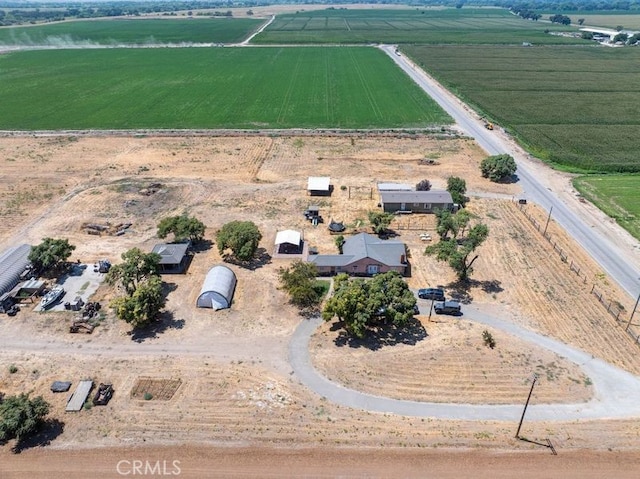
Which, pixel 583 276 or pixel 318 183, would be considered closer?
pixel 583 276

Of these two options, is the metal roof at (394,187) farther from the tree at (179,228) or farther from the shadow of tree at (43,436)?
the shadow of tree at (43,436)

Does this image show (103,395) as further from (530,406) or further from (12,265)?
(530,406)

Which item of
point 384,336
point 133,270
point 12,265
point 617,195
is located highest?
point 133,270

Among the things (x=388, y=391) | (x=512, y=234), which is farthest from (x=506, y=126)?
(x=388, y=391)

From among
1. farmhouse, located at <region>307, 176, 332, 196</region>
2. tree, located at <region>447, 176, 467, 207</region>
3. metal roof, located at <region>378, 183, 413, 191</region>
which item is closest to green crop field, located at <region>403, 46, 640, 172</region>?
tree, located at <region>447, 176, 467, 207</region>

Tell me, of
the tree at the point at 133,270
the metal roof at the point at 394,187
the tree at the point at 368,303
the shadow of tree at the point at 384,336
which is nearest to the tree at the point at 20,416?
the tree at the point at 133,270

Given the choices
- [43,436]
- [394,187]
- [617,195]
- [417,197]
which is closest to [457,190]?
[417,197]

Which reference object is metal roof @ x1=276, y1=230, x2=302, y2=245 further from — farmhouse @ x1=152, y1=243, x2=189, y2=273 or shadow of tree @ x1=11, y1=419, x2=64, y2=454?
shadow of tree @ x1=11, y1=419, x2=64, y2=454
